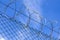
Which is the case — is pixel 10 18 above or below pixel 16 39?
above

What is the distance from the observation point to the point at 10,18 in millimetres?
6082

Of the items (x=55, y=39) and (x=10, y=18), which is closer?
(x=10, y=18)

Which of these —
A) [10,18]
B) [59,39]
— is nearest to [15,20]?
[10,18]

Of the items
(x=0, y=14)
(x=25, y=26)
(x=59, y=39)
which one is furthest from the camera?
(x=59, y=39)

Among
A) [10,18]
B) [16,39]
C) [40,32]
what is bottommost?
[16,39]

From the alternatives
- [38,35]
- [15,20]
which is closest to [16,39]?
[15,20]

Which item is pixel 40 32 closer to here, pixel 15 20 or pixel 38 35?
pixel 38 35

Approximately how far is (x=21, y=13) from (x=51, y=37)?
73.5 inches

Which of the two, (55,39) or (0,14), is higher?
(55,39)

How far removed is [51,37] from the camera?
24.0 feet

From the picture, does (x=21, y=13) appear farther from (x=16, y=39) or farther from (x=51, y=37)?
(x=51, y=37)

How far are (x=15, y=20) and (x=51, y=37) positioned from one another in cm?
178

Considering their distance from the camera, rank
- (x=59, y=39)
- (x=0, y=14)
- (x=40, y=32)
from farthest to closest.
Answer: (x=59, y=39) < (x=40, y=32) < (x=0, y=14)

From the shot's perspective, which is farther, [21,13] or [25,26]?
[25,26]
